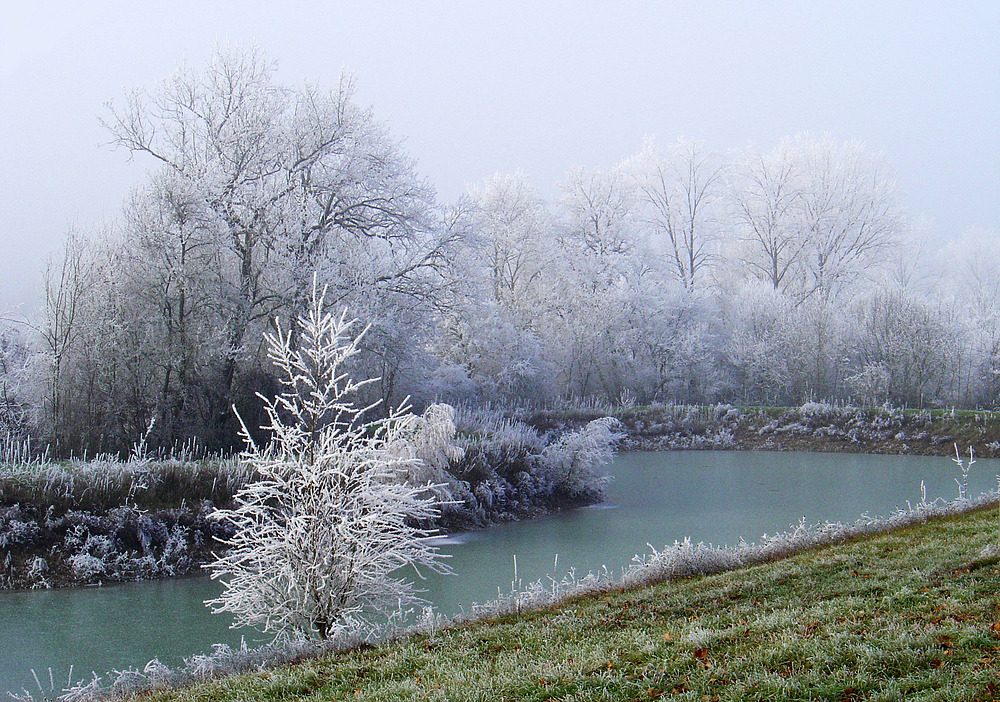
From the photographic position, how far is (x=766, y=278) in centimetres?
4178

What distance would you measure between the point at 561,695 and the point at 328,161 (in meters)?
17.3

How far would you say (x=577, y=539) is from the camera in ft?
41.5

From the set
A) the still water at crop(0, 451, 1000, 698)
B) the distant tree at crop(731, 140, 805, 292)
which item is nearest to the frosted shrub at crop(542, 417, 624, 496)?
the still water at crop(0, 451, 1000, 698)

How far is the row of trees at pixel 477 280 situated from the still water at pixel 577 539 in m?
6.48

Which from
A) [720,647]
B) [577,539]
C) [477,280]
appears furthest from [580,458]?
[720,647]

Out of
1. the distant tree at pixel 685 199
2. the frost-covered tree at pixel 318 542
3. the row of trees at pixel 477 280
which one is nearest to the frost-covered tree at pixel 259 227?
the row of trees at pixel 477 280

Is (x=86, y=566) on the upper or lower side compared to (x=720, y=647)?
lower

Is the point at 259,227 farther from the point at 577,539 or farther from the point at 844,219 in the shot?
the point at 844,219

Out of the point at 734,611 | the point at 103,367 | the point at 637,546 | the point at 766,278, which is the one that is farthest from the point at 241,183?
the point at 766,278

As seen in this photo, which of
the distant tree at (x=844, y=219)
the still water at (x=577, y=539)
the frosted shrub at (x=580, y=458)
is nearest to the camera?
the still water at (x=577, y=539)

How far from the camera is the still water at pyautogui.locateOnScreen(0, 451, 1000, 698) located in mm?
7723

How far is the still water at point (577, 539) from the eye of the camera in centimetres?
772

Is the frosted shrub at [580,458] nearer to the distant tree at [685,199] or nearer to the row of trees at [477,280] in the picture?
Result: the row of trees at [477,280]

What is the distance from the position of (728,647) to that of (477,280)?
699 inches
